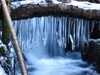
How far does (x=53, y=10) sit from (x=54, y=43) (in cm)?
239

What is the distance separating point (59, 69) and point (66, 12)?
177 centimetres

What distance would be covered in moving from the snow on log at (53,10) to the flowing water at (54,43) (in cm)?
88

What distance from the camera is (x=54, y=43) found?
28.0 ft

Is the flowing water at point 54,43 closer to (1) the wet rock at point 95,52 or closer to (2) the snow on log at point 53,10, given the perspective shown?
(1) the wet rock at point 95,52

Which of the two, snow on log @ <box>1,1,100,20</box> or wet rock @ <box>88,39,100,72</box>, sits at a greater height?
snow on log @ <box>1,1,100,20</box>

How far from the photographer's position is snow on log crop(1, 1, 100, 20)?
5902 millimetres

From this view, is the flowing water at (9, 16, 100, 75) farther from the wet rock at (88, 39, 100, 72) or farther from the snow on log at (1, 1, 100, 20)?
the snow on log at (1, 1, 100, 20)

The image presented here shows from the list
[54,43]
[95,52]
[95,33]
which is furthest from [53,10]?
[54,43]

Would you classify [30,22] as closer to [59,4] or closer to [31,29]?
[31,29]

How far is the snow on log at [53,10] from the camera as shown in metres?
5.90

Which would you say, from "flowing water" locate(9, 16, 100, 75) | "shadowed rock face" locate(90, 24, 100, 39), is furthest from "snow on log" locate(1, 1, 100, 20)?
"shadowed rock face" locate(90, 24, 100, 39)

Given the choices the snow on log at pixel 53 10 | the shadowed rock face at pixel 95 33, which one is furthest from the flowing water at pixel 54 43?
the snow on log at pixel 53 10

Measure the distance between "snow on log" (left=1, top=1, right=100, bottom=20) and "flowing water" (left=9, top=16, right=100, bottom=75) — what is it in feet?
2.87

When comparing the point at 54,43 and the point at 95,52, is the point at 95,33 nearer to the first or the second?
the point at 95,52
